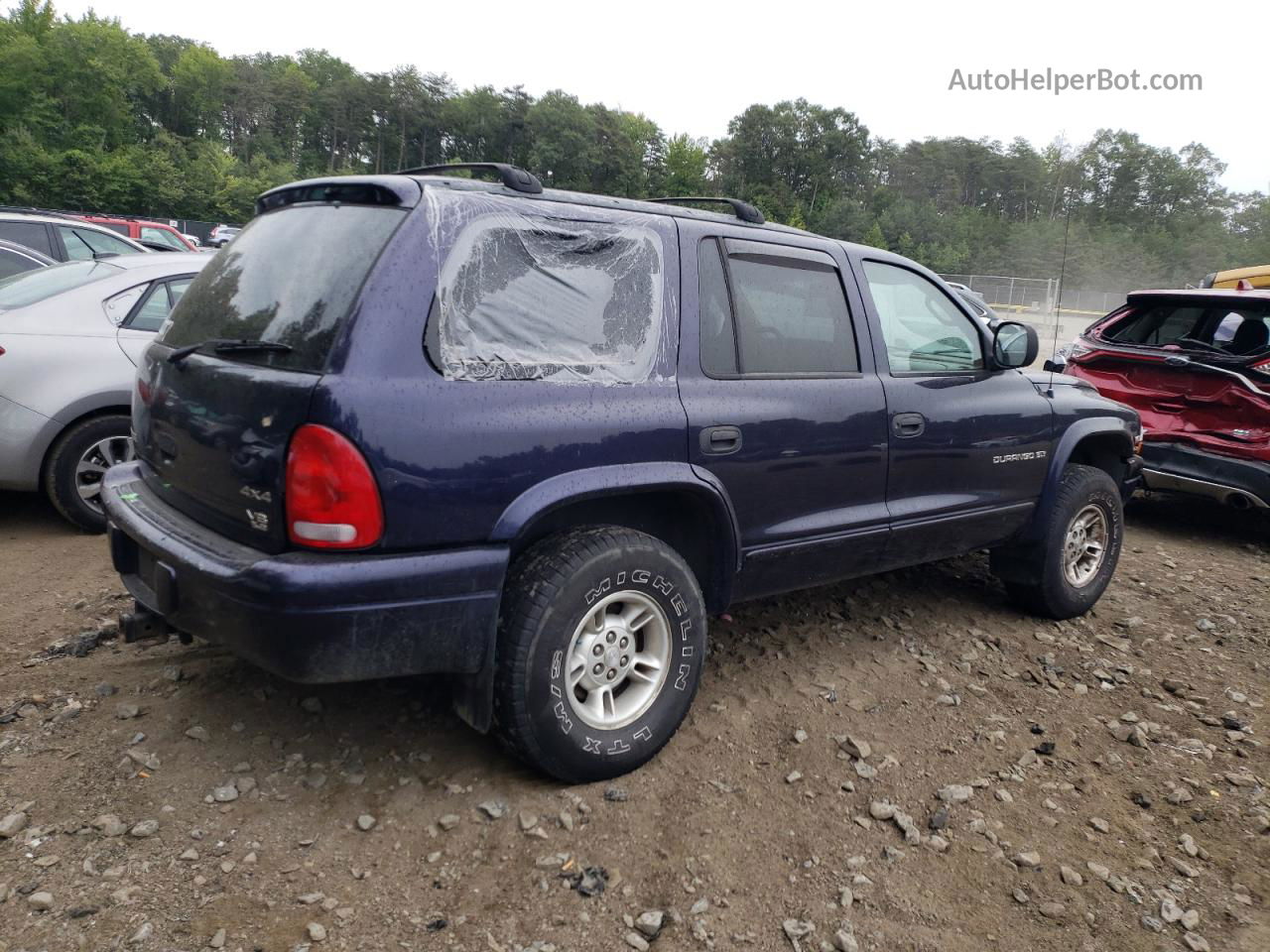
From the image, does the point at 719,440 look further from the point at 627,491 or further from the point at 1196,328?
the point at 1196,328

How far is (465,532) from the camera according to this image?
2.38 metres

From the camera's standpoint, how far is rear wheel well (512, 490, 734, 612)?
2.74 meters

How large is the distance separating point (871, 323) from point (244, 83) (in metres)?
103

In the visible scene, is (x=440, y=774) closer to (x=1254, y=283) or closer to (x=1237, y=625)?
(x=1237, y=625)

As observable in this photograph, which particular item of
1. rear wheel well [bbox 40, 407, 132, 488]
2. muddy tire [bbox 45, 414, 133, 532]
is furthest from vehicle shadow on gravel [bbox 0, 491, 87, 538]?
rear wheel well [bbox 40, 407, 132, 488]

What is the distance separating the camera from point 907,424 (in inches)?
137

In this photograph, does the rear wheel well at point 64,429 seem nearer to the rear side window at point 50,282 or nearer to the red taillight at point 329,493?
the rear side window at point 50,282

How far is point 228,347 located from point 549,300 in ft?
2.99

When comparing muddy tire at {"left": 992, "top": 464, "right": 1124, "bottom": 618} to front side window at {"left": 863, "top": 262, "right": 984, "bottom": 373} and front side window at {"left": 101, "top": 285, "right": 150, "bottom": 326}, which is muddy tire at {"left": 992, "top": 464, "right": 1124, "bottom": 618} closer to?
front side window at {"left": 863, "top": 262, "right": 984, "bottom": 373}

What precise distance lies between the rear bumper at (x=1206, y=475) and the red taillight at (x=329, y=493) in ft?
18.5

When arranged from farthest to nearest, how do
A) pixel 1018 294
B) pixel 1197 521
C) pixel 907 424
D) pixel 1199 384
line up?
pixel 1018 294 → pixel 1197 521 → pixel 1199 384 → pixel 907 424

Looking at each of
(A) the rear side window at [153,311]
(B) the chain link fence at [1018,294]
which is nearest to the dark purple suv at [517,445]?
(A) the rear side window at [153,311]

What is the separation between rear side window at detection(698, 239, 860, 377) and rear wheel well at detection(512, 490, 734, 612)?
46 centimetres

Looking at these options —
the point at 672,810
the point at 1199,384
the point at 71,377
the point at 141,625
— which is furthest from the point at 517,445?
the point at 1199,384
